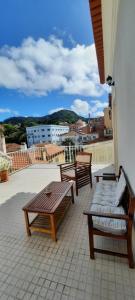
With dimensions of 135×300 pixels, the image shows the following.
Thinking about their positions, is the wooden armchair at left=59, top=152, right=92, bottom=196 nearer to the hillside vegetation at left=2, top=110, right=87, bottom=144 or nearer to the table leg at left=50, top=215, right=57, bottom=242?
the table leg at left=50, top=215, right=57, bottom=242

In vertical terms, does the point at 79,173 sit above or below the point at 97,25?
below

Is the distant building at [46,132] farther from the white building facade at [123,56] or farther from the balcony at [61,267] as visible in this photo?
the balcony at [61,267]

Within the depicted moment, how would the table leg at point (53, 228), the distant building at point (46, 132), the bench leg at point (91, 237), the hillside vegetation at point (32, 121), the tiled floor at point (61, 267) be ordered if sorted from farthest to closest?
the distant building at point (46, 132)
the hillside vegetation at point (32, 121)
the table leg at point (53, 228)
the bench leg at point (91, 237)
the tiled floor at point (61, 267)

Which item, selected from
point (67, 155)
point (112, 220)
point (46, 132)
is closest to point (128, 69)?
point (112, 220)

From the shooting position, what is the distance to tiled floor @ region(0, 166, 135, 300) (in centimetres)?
138

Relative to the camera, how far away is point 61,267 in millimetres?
1648

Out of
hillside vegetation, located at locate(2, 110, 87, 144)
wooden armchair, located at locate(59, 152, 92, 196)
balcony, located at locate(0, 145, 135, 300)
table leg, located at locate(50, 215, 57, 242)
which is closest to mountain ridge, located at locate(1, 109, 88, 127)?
hillside vegetation, located at locate(2, 110, 87, 144)

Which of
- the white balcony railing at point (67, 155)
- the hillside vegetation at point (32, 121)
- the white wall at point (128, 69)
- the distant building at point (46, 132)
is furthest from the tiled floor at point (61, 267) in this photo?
the distant building at point (46, 132)

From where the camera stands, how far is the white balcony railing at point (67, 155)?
6.01 metres

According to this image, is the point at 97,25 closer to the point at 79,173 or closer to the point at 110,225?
the point at 79,173

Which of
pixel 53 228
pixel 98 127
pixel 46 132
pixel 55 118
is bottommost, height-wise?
pixel 53 228

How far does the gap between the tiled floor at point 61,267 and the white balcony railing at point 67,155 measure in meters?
3.74

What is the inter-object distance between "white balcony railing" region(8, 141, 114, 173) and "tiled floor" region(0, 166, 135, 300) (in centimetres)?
374

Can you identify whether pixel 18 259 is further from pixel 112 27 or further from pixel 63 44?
pixel 63 44
